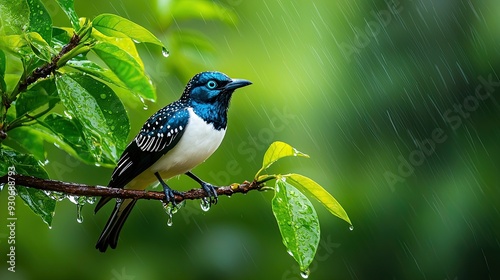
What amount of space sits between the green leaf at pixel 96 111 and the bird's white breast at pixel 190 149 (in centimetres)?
65

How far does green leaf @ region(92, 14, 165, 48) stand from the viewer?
1.42 metres

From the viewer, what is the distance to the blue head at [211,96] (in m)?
2.22

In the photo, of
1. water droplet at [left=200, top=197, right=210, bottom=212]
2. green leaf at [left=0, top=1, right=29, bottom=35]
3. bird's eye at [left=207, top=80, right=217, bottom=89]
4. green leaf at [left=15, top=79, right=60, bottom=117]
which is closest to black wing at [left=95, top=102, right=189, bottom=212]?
bird's eye at [left=207, top=80, right=217, bottom=89]

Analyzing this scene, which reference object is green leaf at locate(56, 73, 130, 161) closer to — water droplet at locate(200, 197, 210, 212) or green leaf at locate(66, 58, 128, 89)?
green leaf at locate(66, 58, 128, 89)

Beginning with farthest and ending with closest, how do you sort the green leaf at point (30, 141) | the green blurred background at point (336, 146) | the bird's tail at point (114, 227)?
1. the green blurred background at point (336, 146)
2. the bird's tail at point (114, 227)
3. the green leaf at point (30, 141)

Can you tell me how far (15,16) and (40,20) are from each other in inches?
2.9

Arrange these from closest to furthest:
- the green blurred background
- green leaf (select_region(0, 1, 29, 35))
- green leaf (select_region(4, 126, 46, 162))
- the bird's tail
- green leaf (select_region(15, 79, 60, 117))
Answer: green leaf (select_region(0, 1, 29, 35))
green leaf (select_region(15, 79, 60, 117))
green leaf (select_region(4, 126, 46, 162))
the bird's tail
the green blurred background

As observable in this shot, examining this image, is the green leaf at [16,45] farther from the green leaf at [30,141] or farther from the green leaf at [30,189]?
the green leaf at [30,141]

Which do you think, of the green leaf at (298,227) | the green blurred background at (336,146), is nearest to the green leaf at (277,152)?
the green leaf at (298,227)

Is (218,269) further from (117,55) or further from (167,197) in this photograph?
(117,55)

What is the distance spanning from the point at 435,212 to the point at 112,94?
2.71 metres

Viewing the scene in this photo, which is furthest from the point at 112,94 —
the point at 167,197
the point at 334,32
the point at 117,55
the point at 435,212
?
the point at 435,212

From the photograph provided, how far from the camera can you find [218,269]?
3.44 metres

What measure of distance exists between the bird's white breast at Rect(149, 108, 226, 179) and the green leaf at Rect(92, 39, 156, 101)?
0.60m
